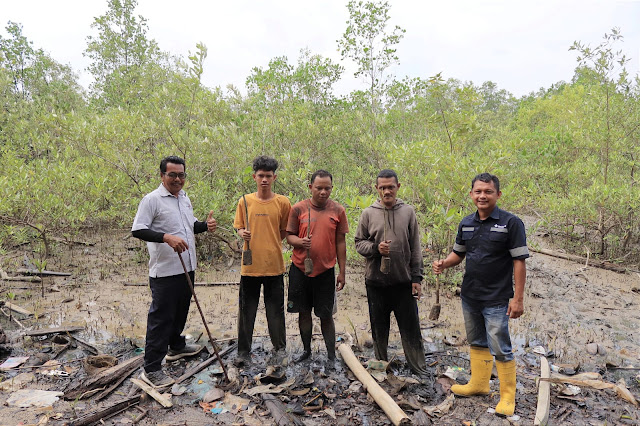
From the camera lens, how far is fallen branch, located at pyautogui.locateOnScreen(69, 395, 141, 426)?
2998 mm

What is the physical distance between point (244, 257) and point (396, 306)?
1662 millimetres

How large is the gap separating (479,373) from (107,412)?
334 centimetres

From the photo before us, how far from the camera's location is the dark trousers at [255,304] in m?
3.99

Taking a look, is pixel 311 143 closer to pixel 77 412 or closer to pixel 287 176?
pixel 287 176

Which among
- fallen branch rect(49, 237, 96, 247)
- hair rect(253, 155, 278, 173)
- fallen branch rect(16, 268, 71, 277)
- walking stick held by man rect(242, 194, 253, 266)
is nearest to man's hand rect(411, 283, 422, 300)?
walking stick held by man rect(242, 194, 253, 266)

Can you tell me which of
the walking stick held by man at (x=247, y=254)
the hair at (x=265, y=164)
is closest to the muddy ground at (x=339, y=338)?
the walking stick held by man at (x=247, y=254)

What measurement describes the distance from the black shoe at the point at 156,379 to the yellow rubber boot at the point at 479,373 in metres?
2.82

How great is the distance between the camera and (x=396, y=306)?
12.4 ft

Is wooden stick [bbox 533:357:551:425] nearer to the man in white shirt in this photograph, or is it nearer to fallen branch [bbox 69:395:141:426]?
the man in white shirt

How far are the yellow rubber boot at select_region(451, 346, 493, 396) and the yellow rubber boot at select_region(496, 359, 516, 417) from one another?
194 mm

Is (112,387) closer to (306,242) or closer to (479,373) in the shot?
(306,242)

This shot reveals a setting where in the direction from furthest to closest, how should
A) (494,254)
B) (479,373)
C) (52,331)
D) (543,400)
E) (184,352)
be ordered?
(52,331)
(184,352)
(479,373)
(543,400)
(494,254)

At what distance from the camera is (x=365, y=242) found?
3.68 metres

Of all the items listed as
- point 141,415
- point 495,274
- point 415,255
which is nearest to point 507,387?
point 495,274
